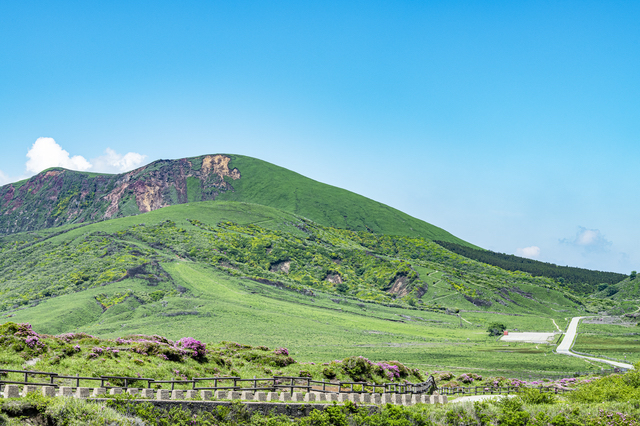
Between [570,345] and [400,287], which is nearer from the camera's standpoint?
[570,345]

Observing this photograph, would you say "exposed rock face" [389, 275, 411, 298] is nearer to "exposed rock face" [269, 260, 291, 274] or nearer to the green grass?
"exposed rock face" [269, 260, 291, 274]

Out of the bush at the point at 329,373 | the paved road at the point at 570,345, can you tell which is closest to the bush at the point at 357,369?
the bush at the point at 329,373

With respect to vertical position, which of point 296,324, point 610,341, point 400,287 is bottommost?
point 296,324

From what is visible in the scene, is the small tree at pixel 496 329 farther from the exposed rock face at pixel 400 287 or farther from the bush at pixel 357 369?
the bush at pixel 357 369

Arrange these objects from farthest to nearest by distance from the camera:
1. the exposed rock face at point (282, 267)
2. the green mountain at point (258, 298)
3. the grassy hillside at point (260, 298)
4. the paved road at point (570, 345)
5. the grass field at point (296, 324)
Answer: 1. the exposed rock face at point (282, 267)
2. the green mountain at point (258, 298)
3. the grassy hillside at point (260, 298)
4. the grass field at point (296, 324)
5. the paved road at point (570, 345)

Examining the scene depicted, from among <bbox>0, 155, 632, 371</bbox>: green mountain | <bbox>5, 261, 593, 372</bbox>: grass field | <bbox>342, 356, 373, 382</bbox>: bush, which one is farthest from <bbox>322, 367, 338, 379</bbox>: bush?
<bbox>0, 155, 632, 371</bbox>: green mountain

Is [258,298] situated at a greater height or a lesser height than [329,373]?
lesser

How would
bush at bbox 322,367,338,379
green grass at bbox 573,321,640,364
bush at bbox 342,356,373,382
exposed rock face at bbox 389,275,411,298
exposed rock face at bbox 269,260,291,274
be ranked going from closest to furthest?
bush at bbox 322,367,338,379, bush at bbox 342,356,373,382, green grass at bbox 573,321,640,364, exposed rock face at bbox 389,275,411,298, exposed rock face at bbox 269,260,291,274

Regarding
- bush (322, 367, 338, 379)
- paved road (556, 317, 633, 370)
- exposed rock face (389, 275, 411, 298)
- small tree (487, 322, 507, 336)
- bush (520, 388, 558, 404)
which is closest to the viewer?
bush (520, 388, 558, 404)

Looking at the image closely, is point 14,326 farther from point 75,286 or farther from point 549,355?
point 75,286

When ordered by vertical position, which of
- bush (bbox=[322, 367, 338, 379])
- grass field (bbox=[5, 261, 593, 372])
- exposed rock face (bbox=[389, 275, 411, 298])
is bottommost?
grass field (bbox=[5, 261, 593, 372])

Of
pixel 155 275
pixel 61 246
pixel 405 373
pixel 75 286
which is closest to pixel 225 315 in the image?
pixel 155 275

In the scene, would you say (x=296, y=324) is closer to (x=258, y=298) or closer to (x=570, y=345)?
(x=258, y=298)

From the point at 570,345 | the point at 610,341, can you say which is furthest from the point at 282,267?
the point at 610,341
